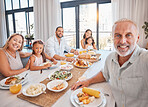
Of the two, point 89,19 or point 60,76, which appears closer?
point 60,76

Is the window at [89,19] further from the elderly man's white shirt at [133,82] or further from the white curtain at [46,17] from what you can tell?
the elderly man's white shirt at [133,82]

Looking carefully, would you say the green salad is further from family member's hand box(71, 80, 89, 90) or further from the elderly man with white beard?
the elderly man with white beard

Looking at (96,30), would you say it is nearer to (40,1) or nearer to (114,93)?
(40,1)

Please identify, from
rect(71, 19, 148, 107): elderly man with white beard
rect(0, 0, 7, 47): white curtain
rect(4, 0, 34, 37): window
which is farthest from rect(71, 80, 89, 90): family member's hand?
rect(0, 0, 7, 47): white curtain

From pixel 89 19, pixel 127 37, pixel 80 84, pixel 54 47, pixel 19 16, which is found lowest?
pixel 80 84

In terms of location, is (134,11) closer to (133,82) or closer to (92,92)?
(133,82)

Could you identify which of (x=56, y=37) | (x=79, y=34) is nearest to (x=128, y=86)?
(x=56, y=37)

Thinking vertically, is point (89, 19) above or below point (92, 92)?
above

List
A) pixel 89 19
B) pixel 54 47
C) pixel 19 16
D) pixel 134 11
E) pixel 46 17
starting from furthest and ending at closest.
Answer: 1. pixel 19 16
2. pixel 46 17
3. pixel 89 19
4. pixel 134 11
5. pixel 54 47

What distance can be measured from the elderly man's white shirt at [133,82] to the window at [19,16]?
200 inches

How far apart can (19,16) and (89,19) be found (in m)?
3.71

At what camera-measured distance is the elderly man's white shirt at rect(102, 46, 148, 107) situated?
0.82 m

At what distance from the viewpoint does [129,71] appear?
2.79 ft

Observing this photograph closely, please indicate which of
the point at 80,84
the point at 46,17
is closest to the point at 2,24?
the point at 46,17
